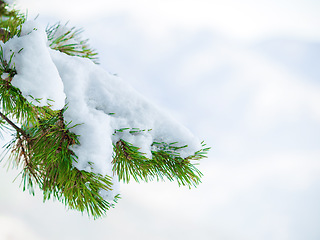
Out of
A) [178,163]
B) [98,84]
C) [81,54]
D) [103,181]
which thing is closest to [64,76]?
[98,84]

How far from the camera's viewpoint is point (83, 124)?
0.90 metres

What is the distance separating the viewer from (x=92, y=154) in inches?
34.5

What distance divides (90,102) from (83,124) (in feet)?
0.27

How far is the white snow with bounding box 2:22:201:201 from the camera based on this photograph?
76 cm

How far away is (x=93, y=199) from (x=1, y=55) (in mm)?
464

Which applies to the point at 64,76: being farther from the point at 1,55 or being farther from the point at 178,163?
the point at 178,163

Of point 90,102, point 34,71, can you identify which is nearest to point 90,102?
point 90,102

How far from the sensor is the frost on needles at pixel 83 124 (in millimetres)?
775

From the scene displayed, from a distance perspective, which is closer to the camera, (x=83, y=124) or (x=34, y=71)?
(x=34, y=71)

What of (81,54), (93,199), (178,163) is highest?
(81,54)

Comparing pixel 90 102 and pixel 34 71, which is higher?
pixel 90 102

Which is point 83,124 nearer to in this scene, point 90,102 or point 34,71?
point 90,102

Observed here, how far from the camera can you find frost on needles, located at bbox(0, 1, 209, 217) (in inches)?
30.5

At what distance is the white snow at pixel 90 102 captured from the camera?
0.76 m
